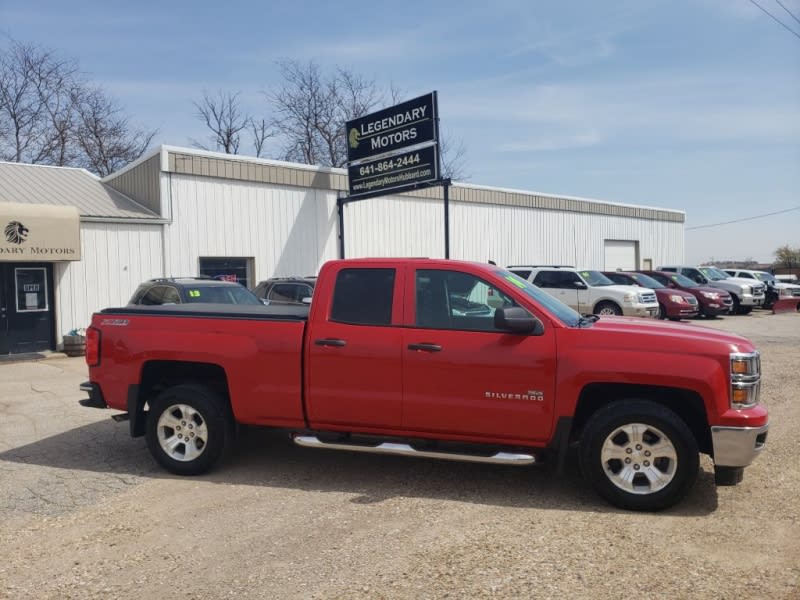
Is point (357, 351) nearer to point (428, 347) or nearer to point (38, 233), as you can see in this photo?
point (428, 347)

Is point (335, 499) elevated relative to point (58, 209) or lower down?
lower down

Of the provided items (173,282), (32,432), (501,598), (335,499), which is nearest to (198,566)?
(335,499)

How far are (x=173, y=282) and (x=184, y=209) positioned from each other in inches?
229

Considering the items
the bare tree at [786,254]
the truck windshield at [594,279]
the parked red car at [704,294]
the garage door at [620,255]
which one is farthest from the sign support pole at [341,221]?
the bare tree at [786,254]

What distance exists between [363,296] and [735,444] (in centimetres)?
291

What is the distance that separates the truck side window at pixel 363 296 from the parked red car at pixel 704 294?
19260mm

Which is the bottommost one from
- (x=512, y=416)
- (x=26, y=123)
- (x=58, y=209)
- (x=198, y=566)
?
(x=198, y=566)

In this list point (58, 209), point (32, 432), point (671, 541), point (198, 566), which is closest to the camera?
point (198, 566)

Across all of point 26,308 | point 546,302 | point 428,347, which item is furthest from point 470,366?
point 26,308

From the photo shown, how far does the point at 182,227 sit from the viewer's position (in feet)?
57.3

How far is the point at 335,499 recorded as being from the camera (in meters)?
4.93

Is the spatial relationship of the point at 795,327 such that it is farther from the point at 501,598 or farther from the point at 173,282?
the point at 501,598

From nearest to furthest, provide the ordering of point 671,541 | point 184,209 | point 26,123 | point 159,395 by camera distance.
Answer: point 671,541 < point 159,395 < point 184,209 < point 26,123

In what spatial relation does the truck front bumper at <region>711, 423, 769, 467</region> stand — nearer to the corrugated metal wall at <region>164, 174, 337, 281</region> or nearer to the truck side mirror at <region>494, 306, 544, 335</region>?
the truck side mirror at <region>494, 306, 544, 335</region>
